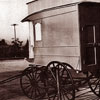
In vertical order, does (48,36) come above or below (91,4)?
below

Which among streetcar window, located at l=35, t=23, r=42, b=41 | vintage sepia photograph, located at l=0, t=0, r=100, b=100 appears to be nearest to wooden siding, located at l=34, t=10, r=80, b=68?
vintage sepia photograph, located at l=0, t=0, r=100, b=100

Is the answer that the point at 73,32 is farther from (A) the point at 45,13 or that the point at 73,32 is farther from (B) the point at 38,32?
(B) the point at 38,32

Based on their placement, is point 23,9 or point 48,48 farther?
point 23,9

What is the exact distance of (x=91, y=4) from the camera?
5.63m

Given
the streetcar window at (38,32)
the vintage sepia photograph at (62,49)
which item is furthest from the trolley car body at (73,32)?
the streetcar window at (38,32)

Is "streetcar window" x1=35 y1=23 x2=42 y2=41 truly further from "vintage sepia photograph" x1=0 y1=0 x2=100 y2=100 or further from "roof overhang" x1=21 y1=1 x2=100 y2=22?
"roof overhang" x1=21 y1=1 x2=100 y2=22

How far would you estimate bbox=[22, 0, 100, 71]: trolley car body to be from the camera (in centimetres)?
554

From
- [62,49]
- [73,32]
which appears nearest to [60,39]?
[62,49]

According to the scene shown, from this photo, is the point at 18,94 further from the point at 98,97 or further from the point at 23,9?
the point at 23,9

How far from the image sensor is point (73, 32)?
5668 mm

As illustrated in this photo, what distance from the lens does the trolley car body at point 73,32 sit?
18.2 ft

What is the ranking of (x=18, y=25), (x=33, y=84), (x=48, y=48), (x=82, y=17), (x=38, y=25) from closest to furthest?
1. (x=82, y=17)
2. (x=33, y=84)
3. (x=48, y=48)
4. (x=38, y=25)
5. (x=18, y=25)

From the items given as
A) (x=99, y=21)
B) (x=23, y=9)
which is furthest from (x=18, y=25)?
(x=99, y=21)

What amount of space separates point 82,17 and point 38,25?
180cm
